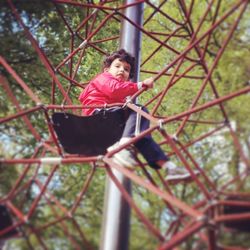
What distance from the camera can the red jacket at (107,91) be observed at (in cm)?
306

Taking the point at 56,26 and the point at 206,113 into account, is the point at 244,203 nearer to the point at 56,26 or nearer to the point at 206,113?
the point at 56,26

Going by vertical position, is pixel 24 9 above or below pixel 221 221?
above

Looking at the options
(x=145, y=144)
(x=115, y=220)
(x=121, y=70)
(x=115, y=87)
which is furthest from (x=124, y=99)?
(x=115, y=220)

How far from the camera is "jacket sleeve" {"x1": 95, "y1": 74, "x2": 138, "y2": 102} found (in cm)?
304

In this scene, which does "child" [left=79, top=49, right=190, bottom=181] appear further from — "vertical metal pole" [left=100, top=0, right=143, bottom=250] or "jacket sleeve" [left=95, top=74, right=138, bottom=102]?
"vertical metal pole" [left=100, top=0, right=143, bottom=250]

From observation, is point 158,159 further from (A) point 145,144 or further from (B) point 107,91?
(B) point 107,91

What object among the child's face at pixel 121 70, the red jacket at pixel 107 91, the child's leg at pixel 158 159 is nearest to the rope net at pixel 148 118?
the child's leg at pixel 158 159

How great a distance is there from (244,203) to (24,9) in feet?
18.3

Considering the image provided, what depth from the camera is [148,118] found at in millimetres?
2416

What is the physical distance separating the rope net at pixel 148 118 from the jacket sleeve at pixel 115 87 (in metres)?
0.25

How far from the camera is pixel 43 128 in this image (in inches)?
279

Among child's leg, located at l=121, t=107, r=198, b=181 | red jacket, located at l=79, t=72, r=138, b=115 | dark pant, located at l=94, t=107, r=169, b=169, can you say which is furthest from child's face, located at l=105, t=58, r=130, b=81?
child's leg, located at l=121, t=107, r=198, b=181

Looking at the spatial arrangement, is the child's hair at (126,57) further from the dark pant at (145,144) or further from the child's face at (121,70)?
the dark pant at (145,144)

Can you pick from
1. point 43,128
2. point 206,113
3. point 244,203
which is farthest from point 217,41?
point 244,203
